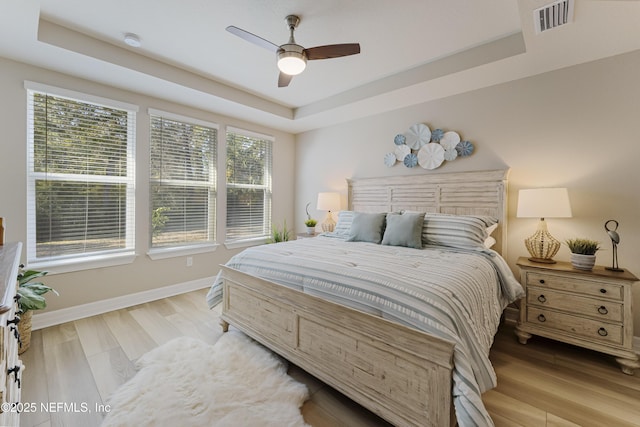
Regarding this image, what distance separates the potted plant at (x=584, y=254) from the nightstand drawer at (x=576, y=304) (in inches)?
10.1

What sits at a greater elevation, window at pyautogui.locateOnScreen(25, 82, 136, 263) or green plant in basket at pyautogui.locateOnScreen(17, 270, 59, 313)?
window at pyautogui.locateOnScreen(25, 82, 136, 263)

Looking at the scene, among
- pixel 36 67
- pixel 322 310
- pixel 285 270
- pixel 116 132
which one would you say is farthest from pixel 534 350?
pixel 36 67

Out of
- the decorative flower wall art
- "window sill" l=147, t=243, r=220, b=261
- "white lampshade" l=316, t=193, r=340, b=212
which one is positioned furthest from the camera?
"white lampshade" l=316, t=193, r=340, b=212

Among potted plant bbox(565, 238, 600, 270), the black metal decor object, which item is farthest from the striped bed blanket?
the black metal decor object

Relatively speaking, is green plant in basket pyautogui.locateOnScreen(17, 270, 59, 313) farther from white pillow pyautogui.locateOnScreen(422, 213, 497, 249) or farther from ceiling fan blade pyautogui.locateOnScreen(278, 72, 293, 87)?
white pillow pyautogui.locateOnScreen(422, 213, 497, 249)

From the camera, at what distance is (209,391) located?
5.65 ft

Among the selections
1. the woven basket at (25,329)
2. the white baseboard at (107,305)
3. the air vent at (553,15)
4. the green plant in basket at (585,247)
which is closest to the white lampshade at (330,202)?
the white baseboard at (107,305)

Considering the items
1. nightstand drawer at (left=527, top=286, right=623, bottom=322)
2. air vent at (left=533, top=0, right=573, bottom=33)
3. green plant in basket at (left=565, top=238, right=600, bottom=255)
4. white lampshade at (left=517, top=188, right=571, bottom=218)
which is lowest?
nightstand drawer at (left=527, top=286, right=623, bottom=322)

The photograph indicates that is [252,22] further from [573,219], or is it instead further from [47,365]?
[573,219]

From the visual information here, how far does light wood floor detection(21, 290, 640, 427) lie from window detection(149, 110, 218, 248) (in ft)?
4.13

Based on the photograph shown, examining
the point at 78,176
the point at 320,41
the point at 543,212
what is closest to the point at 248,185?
the point at 78,176

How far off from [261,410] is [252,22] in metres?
2.82

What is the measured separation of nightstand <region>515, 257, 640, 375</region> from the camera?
6.50ft

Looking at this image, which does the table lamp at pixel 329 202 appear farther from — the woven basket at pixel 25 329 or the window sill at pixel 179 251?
the woven basket at pixel 25 329
